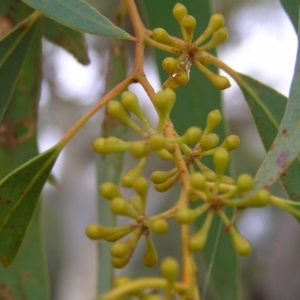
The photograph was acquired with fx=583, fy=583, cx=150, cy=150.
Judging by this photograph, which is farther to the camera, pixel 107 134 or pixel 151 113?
pixel 151 113

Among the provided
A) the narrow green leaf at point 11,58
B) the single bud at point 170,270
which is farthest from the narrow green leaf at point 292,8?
the single bud at point 170,270

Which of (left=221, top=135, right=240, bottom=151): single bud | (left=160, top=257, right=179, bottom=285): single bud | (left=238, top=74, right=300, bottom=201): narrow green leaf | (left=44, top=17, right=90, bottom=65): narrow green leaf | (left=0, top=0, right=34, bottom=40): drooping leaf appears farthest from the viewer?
(left=44, top=17, right=90, bottom=65): narrow green leaf

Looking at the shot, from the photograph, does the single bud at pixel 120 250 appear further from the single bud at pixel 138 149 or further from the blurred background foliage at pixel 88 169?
the blurred background foliage at pixel 88 169

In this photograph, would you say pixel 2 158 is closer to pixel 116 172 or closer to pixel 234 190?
pixel 116 172

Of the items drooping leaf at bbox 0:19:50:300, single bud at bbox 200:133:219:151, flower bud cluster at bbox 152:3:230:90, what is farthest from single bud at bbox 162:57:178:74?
drooping leaf at bbox 0:19:50:300

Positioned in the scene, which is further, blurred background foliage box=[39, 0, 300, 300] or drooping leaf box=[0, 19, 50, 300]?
blurred background foliage box=[39, 0, 300, 300]

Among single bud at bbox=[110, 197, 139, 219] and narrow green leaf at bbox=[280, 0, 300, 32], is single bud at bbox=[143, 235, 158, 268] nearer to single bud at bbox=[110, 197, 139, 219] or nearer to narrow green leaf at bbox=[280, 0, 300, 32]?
single bud at bbox=[110, 197, 139, 219]

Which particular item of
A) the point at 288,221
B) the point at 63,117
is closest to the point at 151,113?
the point at 63,117
